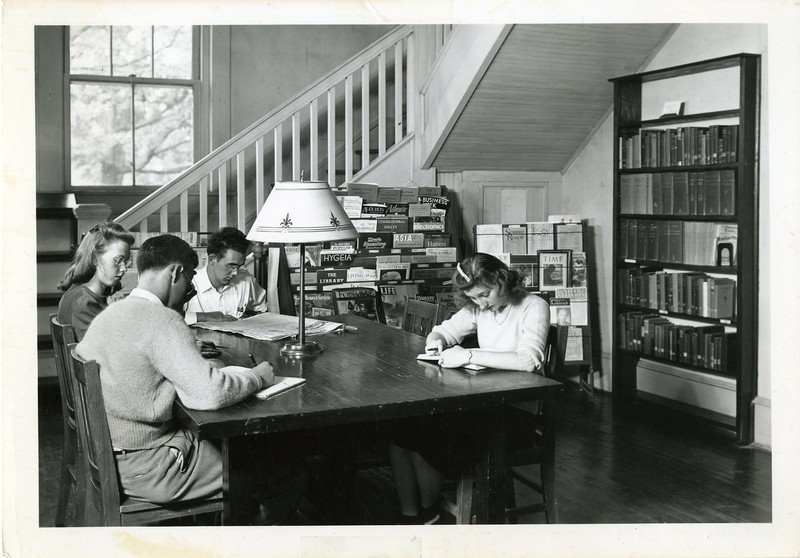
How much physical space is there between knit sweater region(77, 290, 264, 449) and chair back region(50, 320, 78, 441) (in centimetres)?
30

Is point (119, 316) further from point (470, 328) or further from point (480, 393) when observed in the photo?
point (470, 328)

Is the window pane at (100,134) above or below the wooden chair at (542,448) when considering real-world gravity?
above

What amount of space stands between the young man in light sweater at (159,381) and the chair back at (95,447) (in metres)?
0.06

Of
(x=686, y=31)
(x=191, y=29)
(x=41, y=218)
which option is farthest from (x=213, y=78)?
(x=686, y=31)

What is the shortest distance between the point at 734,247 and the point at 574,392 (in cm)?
176

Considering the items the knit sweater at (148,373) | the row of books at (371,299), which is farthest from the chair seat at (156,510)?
the row of books at (371,299)

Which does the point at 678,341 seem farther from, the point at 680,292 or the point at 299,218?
the point at 299,218

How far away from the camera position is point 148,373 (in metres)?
2.51

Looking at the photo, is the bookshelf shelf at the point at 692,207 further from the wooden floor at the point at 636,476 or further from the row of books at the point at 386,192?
the row of books at the point at 386,192

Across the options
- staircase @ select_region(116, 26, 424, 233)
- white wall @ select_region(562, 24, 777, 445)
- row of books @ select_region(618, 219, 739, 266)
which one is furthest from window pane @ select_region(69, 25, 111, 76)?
row of books @ select_region(618, 219, 739, 266)

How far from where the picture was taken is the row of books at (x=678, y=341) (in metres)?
5.02

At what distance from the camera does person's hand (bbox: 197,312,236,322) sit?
4.19 m

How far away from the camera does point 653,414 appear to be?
5.48 m

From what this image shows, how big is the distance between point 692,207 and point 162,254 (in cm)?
374
